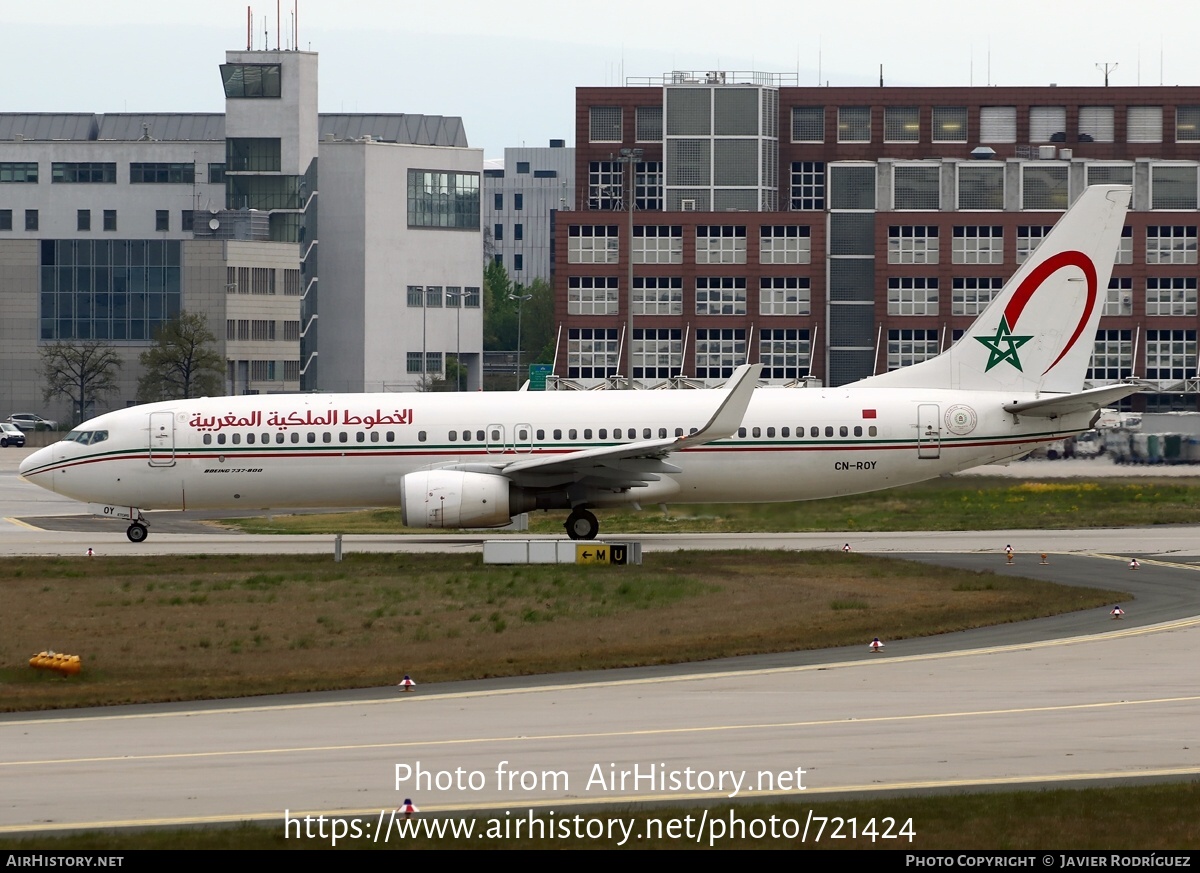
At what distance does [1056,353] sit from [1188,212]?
263 feet

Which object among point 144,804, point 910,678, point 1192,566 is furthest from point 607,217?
point 144,804

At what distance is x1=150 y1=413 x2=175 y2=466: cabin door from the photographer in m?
41.7

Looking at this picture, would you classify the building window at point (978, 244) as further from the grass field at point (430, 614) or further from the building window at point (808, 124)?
the grass field at point (430, 614)

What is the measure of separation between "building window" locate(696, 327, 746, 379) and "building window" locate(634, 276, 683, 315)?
2814 mm

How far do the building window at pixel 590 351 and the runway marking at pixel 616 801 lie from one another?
341 feet

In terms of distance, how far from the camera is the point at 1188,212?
379ft

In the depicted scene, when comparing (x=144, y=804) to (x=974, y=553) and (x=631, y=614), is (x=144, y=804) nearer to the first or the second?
(x=631, y=614)

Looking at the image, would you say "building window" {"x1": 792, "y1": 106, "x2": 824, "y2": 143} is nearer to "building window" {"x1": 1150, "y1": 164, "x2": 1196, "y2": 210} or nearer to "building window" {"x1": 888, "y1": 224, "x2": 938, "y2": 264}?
"building window" {"x1": 888, "y1": 224, "x2": 938, "y2": 264}

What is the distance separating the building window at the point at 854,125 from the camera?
133 metres

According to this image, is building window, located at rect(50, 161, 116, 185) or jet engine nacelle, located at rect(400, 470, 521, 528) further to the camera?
building window, located at rect(50, 161, 116, 185)

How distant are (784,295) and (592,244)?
49.3ft

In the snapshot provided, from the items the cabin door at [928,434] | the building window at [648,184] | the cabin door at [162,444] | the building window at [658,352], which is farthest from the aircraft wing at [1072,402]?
the building window at [648,184]

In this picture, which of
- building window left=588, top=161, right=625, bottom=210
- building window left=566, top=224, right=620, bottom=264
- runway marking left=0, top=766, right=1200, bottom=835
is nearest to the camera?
runway marking left=0, top=766, right=1200, bottom=835

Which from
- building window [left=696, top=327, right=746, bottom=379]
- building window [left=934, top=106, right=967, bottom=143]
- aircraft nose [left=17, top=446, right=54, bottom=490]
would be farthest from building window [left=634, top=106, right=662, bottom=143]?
aircraft nose [left=17, top=446, right=54, bottom=490]
